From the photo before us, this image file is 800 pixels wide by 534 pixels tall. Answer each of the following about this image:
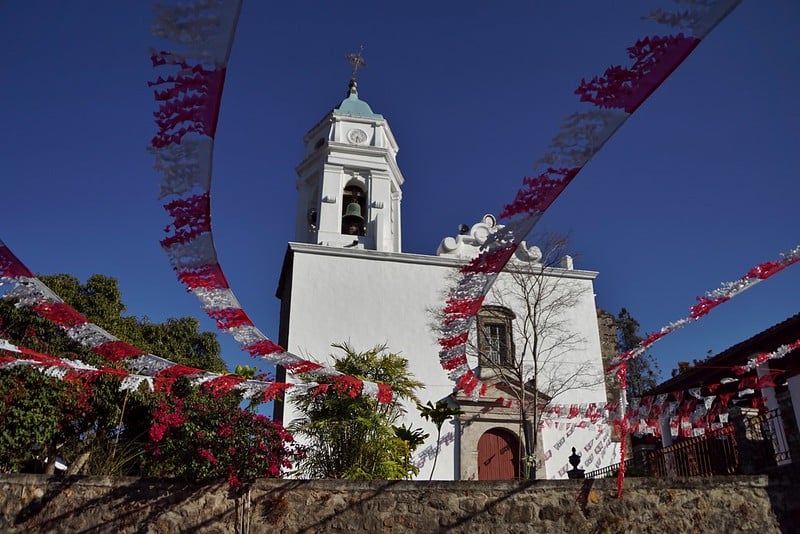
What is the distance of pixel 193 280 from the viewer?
16.2 ft

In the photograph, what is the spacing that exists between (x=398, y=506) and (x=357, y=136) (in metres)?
11.8

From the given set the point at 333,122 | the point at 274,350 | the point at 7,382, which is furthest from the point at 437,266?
the point at 7,382

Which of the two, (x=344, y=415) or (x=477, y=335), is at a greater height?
(x=477, y=335)

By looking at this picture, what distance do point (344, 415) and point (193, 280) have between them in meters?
4.06

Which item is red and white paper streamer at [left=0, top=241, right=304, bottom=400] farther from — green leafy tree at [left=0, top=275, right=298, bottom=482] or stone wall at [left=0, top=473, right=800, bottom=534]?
stone wall at [left=0, top=473, right=800, bottom=534]

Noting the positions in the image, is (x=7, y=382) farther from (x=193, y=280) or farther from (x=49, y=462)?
(x=193, y=280)

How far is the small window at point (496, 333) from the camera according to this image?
44.1 feet

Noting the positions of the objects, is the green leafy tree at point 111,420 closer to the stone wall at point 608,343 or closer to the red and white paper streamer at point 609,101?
the red and white paper streamer at point 609,101

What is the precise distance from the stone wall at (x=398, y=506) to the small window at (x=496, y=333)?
21.2 feet

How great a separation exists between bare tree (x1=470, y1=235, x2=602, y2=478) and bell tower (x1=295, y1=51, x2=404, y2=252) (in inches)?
129

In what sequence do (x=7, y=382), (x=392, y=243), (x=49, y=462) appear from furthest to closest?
1. (x=392, y=243)
2. (x=49, y=462)
3. (x=7, y=382)

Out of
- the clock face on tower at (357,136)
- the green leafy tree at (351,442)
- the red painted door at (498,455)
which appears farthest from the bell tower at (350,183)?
the green leafy tree at (351,442)

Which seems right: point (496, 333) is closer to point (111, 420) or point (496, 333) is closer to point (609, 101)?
point (111, 420)

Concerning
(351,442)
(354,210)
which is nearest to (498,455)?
(351,442)
